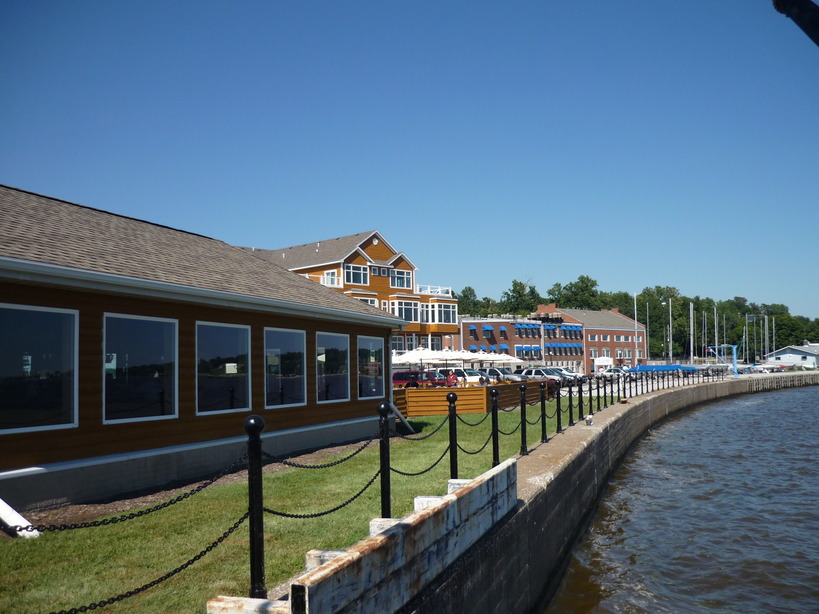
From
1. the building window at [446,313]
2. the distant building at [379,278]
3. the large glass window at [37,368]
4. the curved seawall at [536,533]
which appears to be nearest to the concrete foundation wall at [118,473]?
the large glass window at [37,368]

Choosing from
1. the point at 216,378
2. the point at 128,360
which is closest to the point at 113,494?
the point at 128,360

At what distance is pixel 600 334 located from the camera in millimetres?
97062

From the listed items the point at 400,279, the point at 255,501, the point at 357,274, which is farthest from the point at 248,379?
the point at 400,279

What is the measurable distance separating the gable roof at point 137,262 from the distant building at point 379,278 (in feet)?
109

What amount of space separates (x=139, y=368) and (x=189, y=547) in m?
4.54

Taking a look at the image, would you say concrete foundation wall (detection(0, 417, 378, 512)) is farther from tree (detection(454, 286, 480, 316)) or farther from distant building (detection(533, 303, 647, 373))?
tree (detection(454, 286, 480, 316))

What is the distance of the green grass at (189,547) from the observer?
562 cm

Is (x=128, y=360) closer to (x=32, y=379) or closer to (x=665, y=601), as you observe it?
(x=32, y=379)

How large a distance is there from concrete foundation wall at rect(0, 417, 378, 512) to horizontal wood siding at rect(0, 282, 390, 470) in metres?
0.17

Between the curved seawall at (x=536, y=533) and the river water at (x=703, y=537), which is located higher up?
the curved seawall at (x=536, y=533)

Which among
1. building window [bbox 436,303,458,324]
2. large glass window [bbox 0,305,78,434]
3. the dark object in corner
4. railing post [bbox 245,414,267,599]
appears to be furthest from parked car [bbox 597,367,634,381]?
railing post [bbox 245,414,267,599]

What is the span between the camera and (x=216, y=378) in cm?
1241

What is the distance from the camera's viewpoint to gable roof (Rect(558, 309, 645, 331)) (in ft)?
314

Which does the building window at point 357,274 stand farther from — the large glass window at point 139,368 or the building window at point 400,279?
the large glass window at point 139,368
